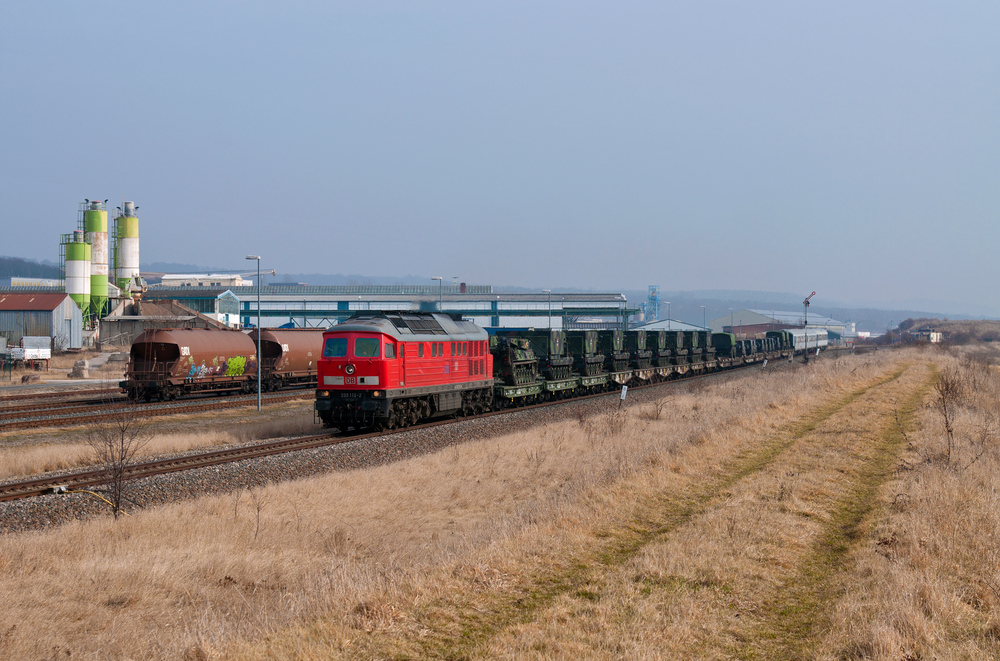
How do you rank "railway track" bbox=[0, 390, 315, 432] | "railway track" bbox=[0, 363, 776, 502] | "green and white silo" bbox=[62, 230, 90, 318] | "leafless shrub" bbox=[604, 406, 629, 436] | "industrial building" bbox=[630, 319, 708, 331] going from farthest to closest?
"industrial building" bbox=[630, 319, 708, 331]
"green and white silo" bbox=[62, 230, 90, 318]
"railway track" bbox=[0, 390, 315, 432]
"leafless shrub" bbox=[604, 406, 629, 436]
"railway track" bbox=[0, 363, 776, 502]

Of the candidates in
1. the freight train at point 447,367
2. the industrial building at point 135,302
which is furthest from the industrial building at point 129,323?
the freight train at point 447,367

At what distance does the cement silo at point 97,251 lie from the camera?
84375mm

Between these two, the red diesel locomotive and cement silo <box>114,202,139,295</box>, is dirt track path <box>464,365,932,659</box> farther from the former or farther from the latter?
cement silo <box>114,202,139,295</box>

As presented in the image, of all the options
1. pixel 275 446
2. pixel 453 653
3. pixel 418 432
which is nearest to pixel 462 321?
pixel 418 432

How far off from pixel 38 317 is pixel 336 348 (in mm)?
62024

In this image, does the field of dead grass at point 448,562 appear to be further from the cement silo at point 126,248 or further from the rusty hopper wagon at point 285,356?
the cement silo at point 126,248

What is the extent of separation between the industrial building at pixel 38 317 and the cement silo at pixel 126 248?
11.0 metres

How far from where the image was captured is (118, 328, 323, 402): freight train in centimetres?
4047

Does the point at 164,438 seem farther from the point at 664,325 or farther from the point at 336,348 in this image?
the point at 664,325

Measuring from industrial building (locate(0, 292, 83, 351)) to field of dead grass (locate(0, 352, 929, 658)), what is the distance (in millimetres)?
67955

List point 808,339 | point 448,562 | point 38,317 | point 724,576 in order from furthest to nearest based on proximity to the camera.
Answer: point 808,339
point 38,317
point 448,562
point 724,576

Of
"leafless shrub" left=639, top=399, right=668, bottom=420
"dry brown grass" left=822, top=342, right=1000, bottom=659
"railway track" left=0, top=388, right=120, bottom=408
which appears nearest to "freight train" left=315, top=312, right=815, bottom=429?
"leafless shrub" left=639, top=399, right=668, bottom=420

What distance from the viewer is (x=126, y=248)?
8938cm

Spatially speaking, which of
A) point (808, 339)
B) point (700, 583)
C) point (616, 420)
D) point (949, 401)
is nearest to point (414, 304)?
point (808, 339)
